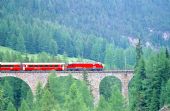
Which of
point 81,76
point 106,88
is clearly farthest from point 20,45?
point 81,76

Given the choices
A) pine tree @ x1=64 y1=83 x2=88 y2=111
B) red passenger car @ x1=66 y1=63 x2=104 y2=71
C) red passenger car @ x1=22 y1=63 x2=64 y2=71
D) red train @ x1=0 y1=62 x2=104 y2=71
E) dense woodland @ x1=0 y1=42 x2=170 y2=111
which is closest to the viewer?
dense woodland @ x1=0 y1=42 x2=170 y2=111

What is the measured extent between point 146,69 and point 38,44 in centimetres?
11192

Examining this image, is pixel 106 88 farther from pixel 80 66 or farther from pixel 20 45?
pixel 20 45

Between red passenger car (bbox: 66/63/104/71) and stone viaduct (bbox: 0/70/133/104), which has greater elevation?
red passenger car (bbox: 66/63/104/71)

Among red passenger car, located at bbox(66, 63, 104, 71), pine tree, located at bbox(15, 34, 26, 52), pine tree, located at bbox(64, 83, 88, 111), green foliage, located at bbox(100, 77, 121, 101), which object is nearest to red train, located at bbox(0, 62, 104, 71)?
red passenger car, located at bbox(66, 63, 104, 71)

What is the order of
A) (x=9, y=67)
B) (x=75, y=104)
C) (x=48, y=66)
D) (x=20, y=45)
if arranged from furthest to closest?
(x=20, y=45), (x=48, y=66), (x=9, y=67), (x=75, y=104)

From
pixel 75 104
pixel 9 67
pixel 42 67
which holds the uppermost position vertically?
pixel 9 67

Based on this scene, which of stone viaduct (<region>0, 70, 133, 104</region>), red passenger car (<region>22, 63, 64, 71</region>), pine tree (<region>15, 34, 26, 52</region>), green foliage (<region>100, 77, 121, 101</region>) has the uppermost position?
pine tree (<region>15, 34, 26, 52</region>)

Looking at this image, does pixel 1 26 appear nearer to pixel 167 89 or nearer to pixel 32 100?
pixel 32 100

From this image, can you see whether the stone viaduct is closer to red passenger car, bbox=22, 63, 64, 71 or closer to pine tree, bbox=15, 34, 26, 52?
red passenger car, bbox=22, 63, 64, 71

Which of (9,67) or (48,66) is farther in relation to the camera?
(48,66)

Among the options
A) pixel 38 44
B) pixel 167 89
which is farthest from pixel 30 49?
pixel 167 89

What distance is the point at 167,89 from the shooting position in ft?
236

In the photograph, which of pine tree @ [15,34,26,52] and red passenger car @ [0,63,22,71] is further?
pine tree @ [15,34,26,52]
